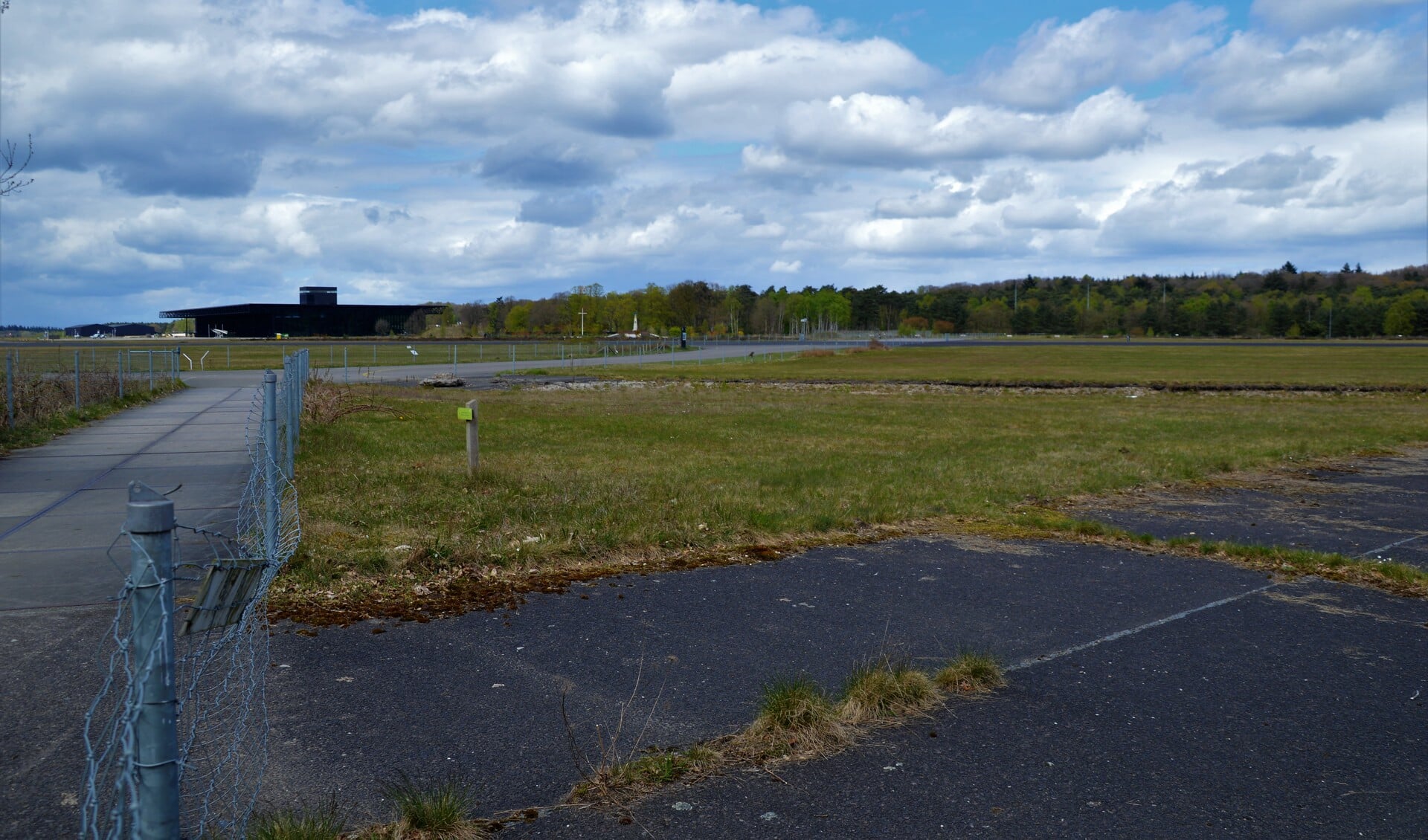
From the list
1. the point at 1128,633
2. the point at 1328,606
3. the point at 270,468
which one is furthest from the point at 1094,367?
the point at 270,468

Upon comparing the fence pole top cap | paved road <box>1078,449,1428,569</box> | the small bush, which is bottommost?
paved road <box>1078,449,1428,569</box>

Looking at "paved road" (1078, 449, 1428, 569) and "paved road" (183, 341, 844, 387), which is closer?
"paved road" (1078, 449, 1428, 569)

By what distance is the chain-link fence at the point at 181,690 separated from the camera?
2521 millimetres

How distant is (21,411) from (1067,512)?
1846 cm

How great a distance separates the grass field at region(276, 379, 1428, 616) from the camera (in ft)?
30.4

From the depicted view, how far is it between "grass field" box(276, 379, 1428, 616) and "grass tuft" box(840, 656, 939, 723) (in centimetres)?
370

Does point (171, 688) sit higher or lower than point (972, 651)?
higher

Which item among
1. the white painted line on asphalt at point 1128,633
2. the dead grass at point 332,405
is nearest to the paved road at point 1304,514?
the white painted line on asphalt at point 1128,633

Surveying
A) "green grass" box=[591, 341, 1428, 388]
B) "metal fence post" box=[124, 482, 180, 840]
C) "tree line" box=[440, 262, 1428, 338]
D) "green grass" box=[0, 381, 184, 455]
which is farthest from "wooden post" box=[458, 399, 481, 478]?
"tree line" box=[440, 262, 1428, 338]

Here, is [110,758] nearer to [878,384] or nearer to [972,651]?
→ [972,651]

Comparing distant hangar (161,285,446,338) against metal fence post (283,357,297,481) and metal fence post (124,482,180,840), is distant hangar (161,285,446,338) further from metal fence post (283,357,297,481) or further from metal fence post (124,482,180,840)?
metal fence post (124,482,180,840)

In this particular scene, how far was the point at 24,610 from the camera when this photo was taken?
7121 mm

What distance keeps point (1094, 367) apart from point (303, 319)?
3738 inches

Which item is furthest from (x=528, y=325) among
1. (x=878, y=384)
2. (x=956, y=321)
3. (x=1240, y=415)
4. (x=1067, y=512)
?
(x=1067, y=512)
